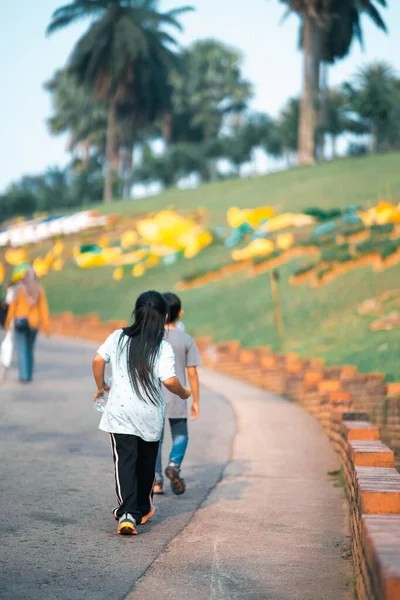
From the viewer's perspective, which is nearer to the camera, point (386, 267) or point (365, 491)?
point (365, 491)

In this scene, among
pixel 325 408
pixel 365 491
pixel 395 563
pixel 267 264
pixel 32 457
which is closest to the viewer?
pixel 395 563

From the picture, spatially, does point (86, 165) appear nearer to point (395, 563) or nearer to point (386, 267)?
point (386, 267)

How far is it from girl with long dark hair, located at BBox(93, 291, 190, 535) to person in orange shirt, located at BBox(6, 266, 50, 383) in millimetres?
8157

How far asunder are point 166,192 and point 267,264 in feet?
82.0

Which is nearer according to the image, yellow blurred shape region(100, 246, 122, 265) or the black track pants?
the black track pants

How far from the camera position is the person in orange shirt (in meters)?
13.8

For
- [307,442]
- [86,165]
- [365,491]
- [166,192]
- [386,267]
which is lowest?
[307,442]

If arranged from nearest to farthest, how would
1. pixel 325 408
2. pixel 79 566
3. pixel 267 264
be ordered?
pixel 79 566 → pixel 325 408 → pixel 267 264

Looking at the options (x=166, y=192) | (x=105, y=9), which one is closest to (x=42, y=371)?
(x=166, y=192)

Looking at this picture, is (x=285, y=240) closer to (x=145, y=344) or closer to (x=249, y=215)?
(x=249, y=215)

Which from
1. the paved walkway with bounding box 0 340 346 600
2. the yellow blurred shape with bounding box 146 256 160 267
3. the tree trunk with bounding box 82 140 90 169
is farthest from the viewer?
the tree trunk with bounding box 82 140 90 169

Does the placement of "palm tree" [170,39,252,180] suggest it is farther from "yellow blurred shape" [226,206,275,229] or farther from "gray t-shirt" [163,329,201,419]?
"gray t-shirt" [163,329,201,419]

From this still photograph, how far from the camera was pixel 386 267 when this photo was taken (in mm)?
19422

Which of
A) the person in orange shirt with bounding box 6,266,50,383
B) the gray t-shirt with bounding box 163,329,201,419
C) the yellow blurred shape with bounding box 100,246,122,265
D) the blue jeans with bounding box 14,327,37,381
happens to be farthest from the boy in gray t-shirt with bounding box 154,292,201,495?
the yellow blurred shape with bounding box 100,246,122,265
